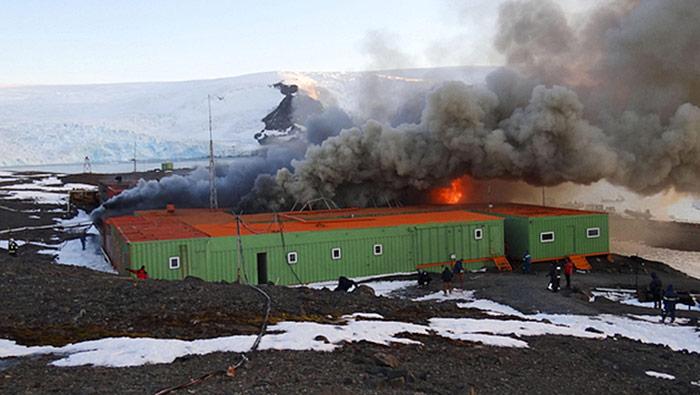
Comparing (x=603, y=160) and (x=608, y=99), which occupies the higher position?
(x=608, y=99)

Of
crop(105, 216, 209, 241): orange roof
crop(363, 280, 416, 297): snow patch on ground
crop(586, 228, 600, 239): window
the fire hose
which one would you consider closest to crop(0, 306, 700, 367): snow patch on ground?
the fire hose

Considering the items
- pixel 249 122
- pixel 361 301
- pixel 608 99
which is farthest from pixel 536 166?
pixel 249 122

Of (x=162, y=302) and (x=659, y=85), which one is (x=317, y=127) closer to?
(x=659, y=85)

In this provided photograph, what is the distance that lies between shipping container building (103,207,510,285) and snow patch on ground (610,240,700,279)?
988 centimetres

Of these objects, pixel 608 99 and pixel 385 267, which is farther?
pixel 608 99

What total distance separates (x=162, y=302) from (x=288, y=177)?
85.5ft

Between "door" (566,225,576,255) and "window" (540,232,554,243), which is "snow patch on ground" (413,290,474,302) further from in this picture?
"door" (566,225,576,255)

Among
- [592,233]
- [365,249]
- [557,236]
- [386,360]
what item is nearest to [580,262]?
[557,236]

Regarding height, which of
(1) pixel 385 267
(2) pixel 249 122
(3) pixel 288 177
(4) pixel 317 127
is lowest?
(1) pixel 385 267

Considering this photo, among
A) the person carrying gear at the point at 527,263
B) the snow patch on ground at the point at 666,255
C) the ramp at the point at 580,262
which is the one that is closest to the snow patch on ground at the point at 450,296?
the person carrying gear at the point at 527,263

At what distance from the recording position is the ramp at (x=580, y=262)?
25581mm

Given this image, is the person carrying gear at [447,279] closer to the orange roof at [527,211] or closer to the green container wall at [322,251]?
the green container wall at [322,251]

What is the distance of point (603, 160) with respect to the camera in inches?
1299

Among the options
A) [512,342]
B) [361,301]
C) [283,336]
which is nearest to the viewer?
[283,336]
